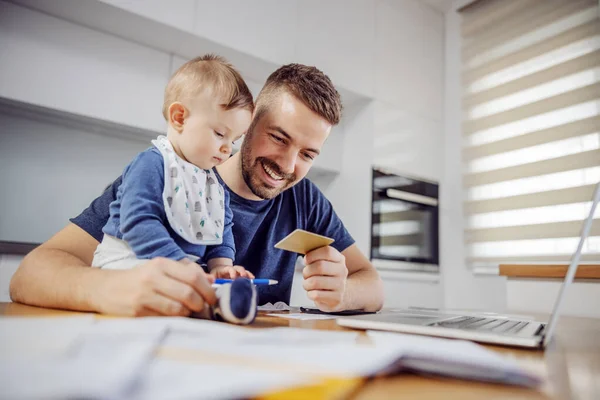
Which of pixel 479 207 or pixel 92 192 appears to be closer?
pixel 92 192

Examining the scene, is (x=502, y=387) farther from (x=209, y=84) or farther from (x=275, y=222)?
(x=275, y=222)

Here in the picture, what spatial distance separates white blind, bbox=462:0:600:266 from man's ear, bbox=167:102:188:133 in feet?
7.57

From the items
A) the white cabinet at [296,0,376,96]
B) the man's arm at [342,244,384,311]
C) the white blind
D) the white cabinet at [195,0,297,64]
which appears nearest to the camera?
the man's arm at [342,244,384,311]

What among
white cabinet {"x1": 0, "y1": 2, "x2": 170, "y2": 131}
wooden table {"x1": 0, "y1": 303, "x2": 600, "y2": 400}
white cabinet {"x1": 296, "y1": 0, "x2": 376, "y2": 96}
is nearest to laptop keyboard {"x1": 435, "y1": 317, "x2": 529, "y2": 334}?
wooden table {"x1": 0, "y1": 303, "x2": 600, "y2": 400}

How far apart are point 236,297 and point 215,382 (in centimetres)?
32

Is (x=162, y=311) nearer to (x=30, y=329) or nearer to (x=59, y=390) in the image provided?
(x=30, y=329)

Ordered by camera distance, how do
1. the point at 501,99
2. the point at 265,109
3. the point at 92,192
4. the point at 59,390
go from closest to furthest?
the point at 59,390 < the point at 265,109 < the point at 92,192 < the point at 501,99

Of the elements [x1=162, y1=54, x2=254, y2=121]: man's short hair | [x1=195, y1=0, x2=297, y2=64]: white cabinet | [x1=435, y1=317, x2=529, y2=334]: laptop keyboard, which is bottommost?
[x1=435, y1=317, x2=529, y2=334]: laptop keyboard

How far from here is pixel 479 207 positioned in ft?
9.75

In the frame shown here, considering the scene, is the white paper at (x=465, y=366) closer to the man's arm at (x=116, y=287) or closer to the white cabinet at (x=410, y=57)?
the man's arm at (x=116, y=287)

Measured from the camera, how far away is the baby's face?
3.00ft

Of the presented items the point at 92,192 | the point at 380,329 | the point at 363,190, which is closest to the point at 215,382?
the point at 380,329

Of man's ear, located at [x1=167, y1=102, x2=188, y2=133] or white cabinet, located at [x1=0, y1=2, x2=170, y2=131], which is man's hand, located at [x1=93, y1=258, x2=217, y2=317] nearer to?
man's ear, located at [x1=167, y1=102, x2=188, y2=133]

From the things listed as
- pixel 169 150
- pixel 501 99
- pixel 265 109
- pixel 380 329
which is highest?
pixel 501 99
